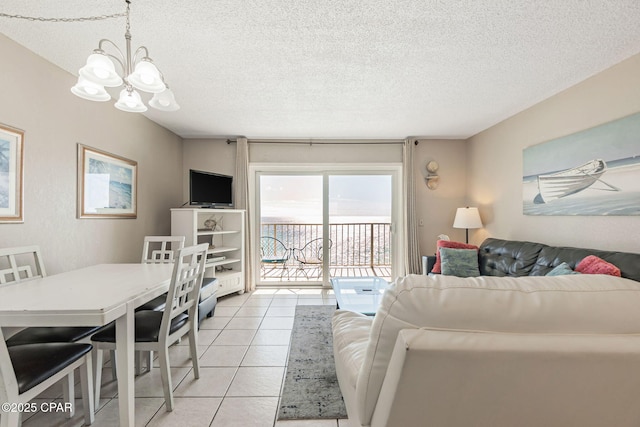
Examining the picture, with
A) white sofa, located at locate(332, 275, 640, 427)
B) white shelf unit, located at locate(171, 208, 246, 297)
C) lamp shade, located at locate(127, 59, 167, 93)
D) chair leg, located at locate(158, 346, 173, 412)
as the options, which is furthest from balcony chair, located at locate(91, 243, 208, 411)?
white shelf unit, located at locate(171, 208, 246, 297)

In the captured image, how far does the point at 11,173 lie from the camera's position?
1834 mm

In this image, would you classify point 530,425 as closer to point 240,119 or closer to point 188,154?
point 240,119

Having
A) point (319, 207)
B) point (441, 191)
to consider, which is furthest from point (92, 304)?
point (441, 191)

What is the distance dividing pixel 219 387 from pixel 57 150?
89.9 inches

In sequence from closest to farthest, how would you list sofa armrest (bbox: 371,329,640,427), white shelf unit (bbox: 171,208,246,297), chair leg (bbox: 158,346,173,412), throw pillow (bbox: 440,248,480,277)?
sofa armrest (bbox: 371,329,640,427), chair leg (bbox: 158,346,173,412), throw pillow (bbox: 440,248,480,277), white shelf unit (bbox: 171,208,246,297)

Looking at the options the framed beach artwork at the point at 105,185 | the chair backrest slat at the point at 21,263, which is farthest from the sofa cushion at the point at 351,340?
the framed beach artwork at the point at 105,185

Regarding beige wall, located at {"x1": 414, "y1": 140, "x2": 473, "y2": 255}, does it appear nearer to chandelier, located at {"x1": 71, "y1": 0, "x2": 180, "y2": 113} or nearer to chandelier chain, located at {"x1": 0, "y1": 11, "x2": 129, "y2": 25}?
chandelier, located at {"x1": 71, "y1": 0, "x2": 180, "y2": 113}

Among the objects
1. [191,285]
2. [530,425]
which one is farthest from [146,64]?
[530,425]

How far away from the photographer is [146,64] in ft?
4.66

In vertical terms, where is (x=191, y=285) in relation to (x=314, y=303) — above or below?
above

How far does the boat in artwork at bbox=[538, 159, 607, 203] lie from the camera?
7.30 feet

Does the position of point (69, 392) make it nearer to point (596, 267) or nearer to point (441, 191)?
point (596, 267)

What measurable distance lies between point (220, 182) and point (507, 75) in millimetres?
3588

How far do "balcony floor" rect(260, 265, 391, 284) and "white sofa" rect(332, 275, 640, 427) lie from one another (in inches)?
148
